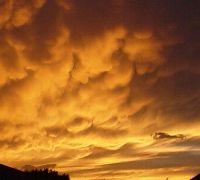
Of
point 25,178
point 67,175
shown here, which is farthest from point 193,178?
point 25,178

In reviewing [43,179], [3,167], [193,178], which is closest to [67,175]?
[43,179]

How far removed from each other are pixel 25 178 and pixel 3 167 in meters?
4.31

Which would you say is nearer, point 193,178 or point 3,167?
point 3,167

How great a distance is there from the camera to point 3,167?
7350 centimetres

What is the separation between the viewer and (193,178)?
291 ft

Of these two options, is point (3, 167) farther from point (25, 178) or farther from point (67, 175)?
point (67, 175)

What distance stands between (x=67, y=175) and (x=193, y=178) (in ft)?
80.2

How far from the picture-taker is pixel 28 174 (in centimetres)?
7669

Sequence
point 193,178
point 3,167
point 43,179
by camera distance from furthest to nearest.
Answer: point 193,178 → point 43,179 → point 3,167

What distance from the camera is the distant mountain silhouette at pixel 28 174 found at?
7250 centimetres

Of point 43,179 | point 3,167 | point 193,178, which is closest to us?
point 3,167

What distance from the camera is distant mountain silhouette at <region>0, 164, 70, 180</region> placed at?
72500 mm

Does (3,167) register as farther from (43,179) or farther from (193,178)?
(193,178)

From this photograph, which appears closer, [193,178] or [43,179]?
[43,179]
